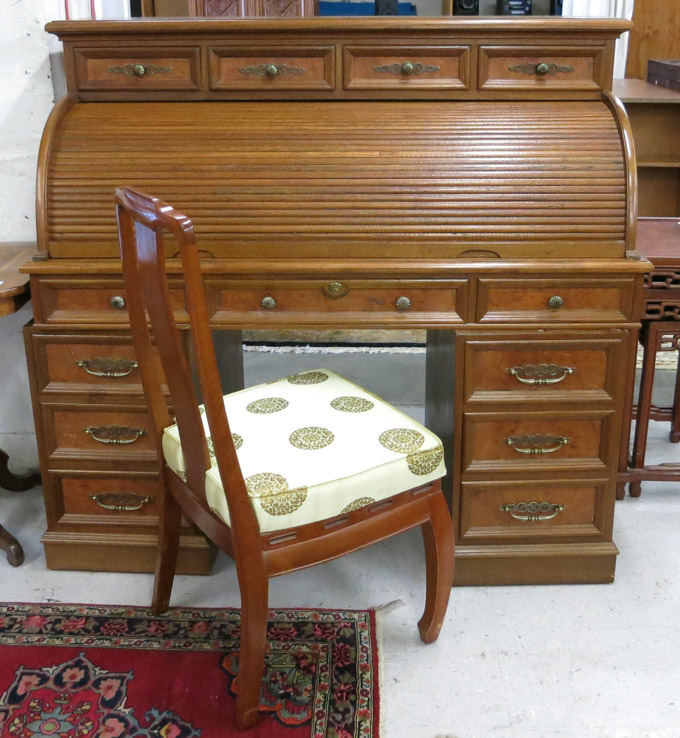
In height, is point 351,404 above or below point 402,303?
below

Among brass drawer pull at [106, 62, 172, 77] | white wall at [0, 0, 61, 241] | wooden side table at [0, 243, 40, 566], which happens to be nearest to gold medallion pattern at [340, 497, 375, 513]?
wooden side table at [0, 243, 40, 566]

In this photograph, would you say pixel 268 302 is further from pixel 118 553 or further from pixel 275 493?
pixel 118 553

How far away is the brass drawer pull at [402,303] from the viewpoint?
210cm

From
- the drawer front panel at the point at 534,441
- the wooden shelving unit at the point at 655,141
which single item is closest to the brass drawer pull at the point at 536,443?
the drawer front panel at the point at 534,441

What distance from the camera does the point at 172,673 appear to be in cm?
199

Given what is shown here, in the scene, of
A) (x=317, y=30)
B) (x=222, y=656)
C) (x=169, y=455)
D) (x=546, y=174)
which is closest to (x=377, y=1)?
(x=317, y=30)

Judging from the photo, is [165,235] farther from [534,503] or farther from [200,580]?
[534,503]

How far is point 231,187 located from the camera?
212 centimetres

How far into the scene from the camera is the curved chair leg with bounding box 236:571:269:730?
5.64 ft

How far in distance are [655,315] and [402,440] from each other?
41.7 inches

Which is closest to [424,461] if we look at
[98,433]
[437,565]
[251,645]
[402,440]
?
[402,440]

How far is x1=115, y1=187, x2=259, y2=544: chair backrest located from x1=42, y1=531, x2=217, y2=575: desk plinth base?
1.71 feet

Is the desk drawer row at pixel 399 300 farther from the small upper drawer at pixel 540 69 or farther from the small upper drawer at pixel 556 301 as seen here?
the small upper drawer at pixel 540 69

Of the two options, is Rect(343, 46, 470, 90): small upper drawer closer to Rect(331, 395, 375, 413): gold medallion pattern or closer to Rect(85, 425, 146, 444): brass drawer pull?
Rect(331, 395, 375, 413): gold medallion pattern
